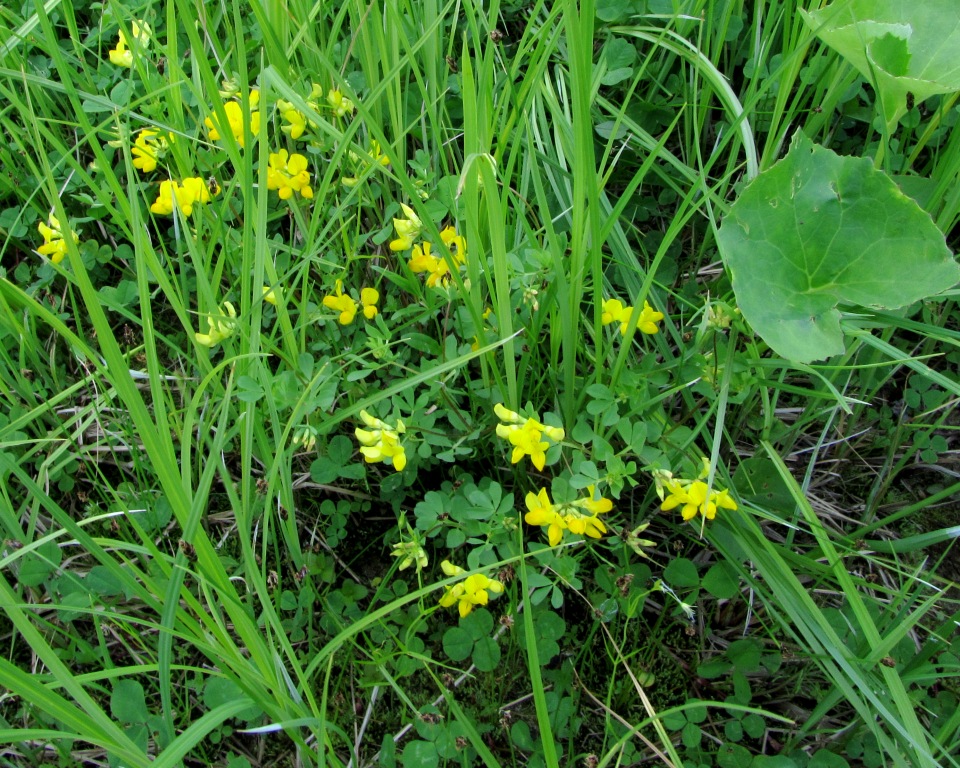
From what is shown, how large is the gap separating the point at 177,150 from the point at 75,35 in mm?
497

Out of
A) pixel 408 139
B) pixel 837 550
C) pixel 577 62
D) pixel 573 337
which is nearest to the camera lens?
pixel 577 62

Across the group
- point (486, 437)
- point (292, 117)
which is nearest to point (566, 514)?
point (486, 437)

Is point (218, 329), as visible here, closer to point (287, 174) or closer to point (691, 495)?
point (287, 174)

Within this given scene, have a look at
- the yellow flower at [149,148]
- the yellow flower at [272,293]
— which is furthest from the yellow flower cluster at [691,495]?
the yellow flower at [149,148]

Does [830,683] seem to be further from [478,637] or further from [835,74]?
[835,74]

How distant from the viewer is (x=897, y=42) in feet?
4.72

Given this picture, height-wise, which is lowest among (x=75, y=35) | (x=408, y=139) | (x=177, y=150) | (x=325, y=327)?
(x=325, y=327)

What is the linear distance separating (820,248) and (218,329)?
3.97 ft

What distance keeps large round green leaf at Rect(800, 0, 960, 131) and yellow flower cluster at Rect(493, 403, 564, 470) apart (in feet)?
2.95

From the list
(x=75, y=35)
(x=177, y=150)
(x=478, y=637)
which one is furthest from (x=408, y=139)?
(x=478, y=637)

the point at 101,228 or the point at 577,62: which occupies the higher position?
the point at 577,62

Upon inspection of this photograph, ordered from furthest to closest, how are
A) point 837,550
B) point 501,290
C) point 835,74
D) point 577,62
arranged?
point 835,74 < point 837,550 < point 501,290 < point 577,62

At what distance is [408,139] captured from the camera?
211 centimetres

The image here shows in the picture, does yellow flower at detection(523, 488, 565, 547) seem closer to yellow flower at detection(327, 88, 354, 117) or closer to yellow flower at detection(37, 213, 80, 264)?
yellow flower at detection(327, 88, 354, 117)
